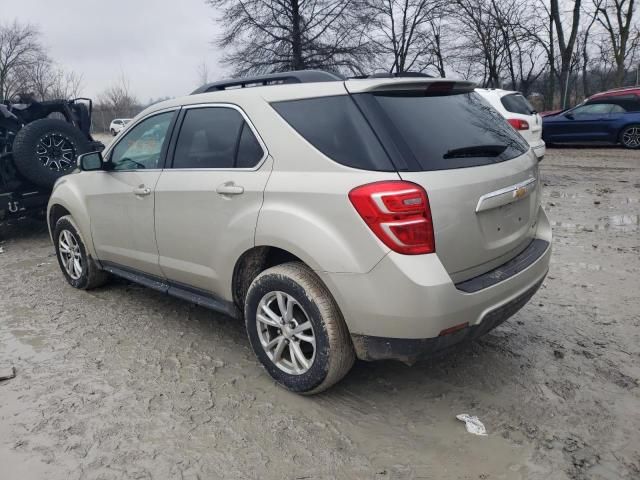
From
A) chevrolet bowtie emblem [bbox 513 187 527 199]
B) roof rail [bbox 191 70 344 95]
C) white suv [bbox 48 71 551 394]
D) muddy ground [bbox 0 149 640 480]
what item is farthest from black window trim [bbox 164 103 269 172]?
chevrolet bowtie emblem [bbox 513 187 527 199]

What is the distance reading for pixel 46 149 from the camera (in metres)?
6.52

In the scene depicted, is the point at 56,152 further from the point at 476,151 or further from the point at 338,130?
the point at 476,151

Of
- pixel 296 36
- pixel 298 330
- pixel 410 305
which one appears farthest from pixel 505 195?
pixel 296 36

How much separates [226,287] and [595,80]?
140ft

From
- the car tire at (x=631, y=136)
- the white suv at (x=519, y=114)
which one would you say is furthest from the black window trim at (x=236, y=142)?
the car tire at (x=631, y=136)

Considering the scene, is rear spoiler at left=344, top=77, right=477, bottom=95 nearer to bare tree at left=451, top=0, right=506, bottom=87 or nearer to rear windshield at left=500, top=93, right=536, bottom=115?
rear windshield at left=500, top=93, right=536, bottom=115

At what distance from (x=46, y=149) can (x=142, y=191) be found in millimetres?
3715

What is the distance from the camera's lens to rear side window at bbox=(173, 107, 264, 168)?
3.05 m

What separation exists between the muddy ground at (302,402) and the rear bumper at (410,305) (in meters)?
0.49

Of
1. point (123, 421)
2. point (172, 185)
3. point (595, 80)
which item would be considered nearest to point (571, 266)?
point (172, 185)

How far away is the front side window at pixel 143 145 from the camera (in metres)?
3.72

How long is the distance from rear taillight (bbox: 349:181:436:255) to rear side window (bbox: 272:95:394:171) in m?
0.15

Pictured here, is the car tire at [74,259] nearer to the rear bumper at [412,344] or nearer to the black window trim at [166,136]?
the black window trim at [166,136]

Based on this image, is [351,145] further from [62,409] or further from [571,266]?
[571,266]
